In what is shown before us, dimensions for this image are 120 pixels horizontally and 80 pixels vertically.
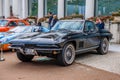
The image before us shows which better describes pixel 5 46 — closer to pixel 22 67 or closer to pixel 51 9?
pixel 22 67

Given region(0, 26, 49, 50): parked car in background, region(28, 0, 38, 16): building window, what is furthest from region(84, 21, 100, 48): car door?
region(28, 0, 38, 16): building window

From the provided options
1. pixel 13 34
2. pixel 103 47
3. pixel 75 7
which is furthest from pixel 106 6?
pixel 13 34

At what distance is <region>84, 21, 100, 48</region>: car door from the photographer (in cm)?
967

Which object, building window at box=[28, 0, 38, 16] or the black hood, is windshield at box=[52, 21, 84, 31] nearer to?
the black hood

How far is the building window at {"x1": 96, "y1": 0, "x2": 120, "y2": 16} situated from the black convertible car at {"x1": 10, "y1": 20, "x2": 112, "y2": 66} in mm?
9097

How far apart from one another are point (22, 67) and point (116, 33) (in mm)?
7919

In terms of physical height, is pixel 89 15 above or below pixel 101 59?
above

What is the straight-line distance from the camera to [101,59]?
9.68 metres

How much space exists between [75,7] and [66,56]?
46.0ft

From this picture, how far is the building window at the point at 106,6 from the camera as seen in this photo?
1867 centimetres

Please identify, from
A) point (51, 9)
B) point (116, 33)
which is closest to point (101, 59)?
point (116, 33)

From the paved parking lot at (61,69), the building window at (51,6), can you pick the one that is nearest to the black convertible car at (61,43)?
the paved parking lot at (61,69)

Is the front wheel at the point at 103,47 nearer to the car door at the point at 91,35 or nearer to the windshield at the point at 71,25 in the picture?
the car door at the point at 91,35

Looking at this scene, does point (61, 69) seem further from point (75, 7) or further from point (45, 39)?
point (75, 7)
